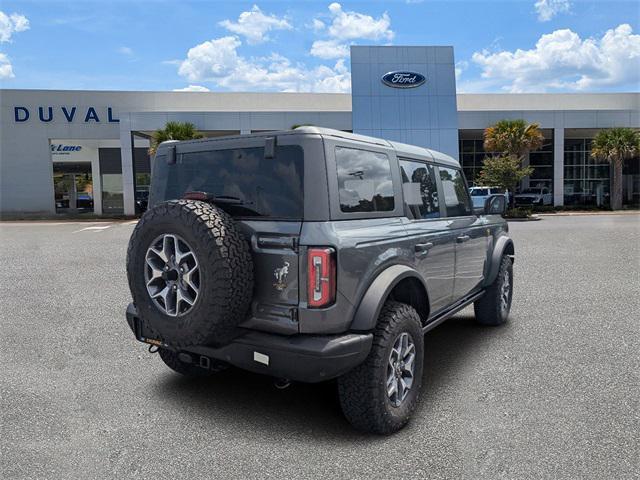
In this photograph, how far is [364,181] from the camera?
137 inches

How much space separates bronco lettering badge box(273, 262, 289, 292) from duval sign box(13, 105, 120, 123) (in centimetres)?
3489

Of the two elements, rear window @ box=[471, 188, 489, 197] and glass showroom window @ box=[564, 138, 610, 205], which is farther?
glass showroom window @ box=[564, 138, 610, 205]

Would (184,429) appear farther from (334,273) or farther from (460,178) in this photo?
(460,178)

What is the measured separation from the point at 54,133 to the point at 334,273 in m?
36.4

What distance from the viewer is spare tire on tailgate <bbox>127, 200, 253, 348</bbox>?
292 centimetres

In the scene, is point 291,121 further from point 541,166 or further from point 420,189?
point 420,189

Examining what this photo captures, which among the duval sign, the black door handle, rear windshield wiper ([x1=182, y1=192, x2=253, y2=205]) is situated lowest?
the black door handle

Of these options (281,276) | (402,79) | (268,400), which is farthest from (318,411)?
(402,79)

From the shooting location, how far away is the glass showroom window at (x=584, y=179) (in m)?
38.7

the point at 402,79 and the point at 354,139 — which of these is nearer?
the point at 354,139

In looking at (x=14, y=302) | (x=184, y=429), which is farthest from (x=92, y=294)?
(x=184, y=429)

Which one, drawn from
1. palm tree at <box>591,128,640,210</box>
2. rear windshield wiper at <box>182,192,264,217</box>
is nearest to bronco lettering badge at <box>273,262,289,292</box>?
rear windshield wiper at <box>182,192,264,217</box>

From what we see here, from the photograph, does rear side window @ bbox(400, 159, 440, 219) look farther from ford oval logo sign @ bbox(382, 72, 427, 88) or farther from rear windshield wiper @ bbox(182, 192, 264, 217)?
ford oval logo sign @ bbox(382, 72, 427, 88)

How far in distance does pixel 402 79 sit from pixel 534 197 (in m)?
12.8
